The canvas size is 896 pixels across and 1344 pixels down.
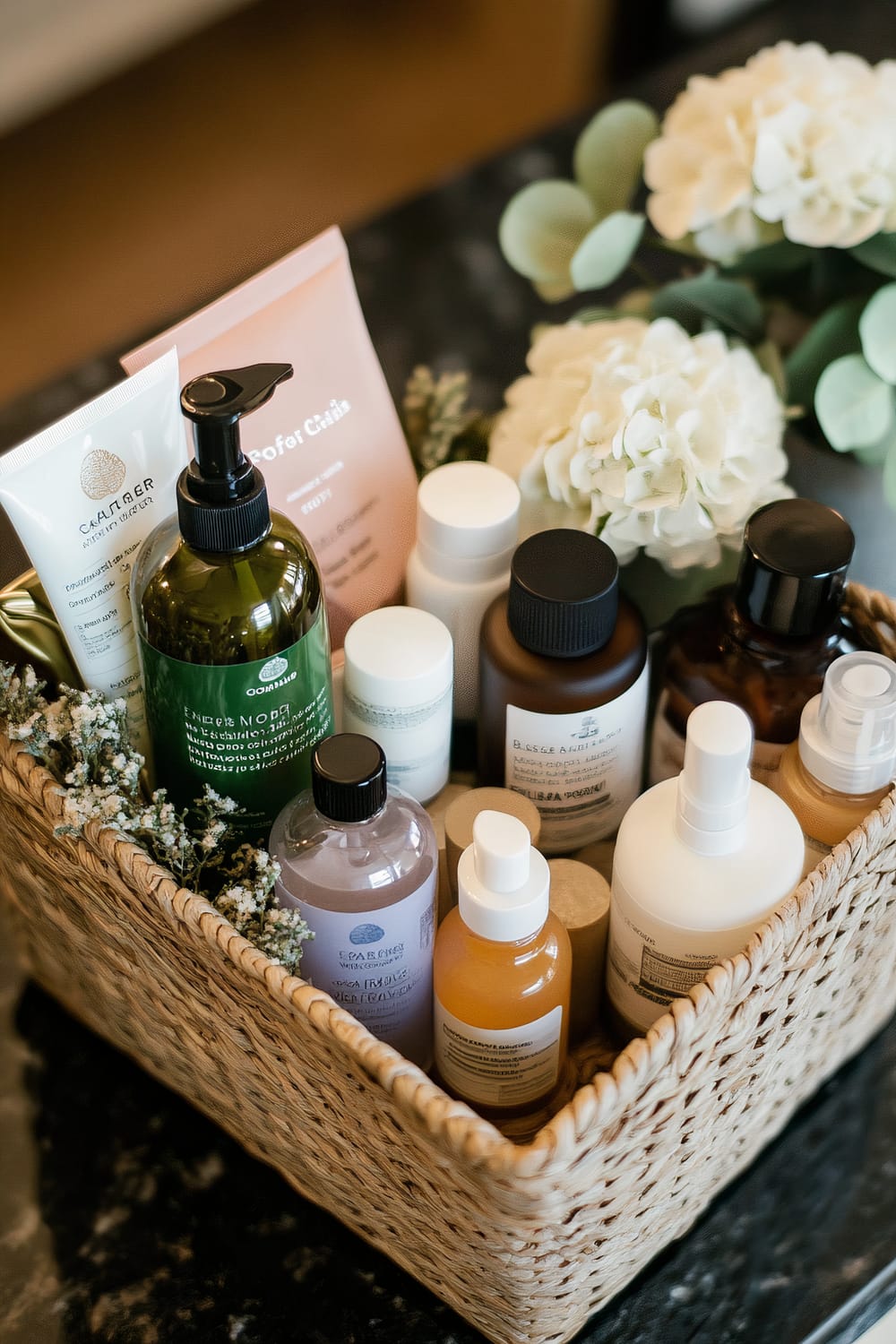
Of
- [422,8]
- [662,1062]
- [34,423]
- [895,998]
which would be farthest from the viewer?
[422,8]

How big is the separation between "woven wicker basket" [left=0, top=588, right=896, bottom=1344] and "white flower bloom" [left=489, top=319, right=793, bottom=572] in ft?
0.29

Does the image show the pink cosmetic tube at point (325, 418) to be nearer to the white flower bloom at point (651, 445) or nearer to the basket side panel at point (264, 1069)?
the white flower bloom at point (651, 445)

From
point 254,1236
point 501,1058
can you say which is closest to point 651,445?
point 501,1058

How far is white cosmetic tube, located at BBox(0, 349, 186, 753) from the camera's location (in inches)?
21.3

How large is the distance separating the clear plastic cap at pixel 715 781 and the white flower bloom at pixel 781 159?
37cm

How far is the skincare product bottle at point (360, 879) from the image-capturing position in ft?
1.70

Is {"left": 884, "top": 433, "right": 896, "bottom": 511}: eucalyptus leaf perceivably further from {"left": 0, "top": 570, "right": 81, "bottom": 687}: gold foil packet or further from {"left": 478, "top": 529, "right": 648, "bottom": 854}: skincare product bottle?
{"left": 0, "top": 570, "right": 81, "bottom": 687}: gold foil packet

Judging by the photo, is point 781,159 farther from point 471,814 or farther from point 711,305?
point 471,814

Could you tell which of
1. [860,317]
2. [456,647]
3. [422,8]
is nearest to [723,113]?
[860,317]

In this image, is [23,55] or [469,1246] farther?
[23,55]

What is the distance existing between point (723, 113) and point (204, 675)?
1.55ft

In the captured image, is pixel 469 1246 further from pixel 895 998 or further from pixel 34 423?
pixel 34 423

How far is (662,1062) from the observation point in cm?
45

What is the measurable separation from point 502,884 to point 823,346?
0.47 m
